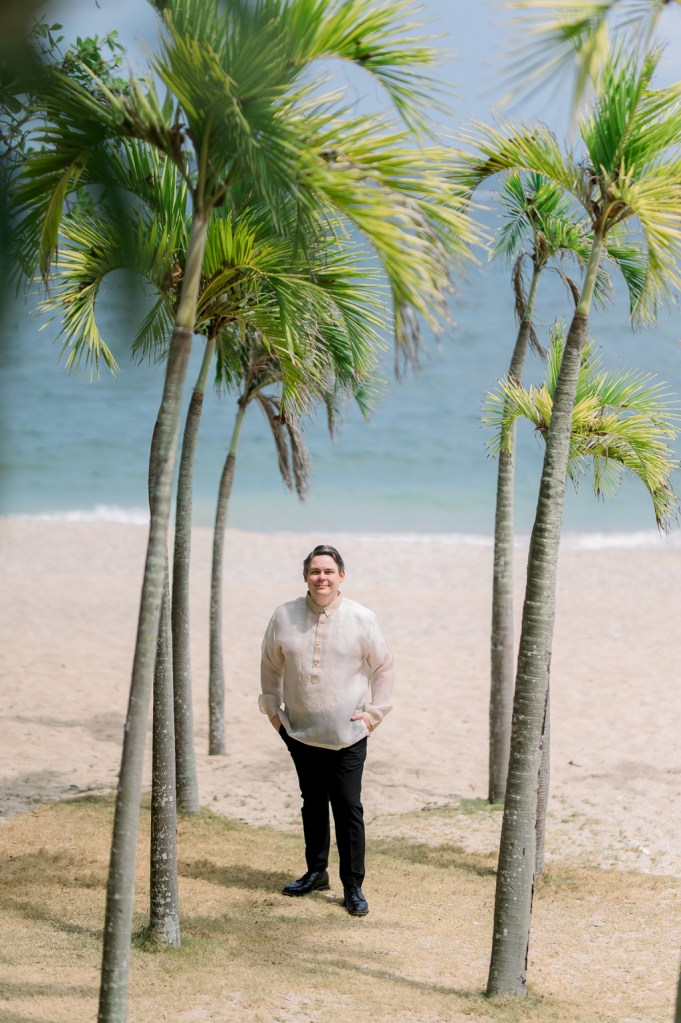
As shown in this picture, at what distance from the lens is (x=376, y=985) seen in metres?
5.12

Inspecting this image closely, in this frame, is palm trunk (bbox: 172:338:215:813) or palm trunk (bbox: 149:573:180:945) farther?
palm trunk (bbox: 172:338:215:813)

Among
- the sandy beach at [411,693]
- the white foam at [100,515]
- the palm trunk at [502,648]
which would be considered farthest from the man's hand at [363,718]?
the white foam at [100,515]

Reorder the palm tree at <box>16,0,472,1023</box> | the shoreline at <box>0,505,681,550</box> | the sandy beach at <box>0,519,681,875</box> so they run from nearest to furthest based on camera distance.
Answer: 1. the palm tree at <box>16,0,472,1023</box>
2. the sandy beach at <box>0,519,681,875</box>
3. the shoreline at <box>0,505,681,550</box>

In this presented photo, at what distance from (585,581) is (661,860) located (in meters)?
14.1

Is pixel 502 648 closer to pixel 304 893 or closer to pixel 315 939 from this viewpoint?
pixel 304 893

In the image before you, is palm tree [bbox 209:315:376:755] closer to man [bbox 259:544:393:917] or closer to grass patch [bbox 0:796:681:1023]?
man [bbox 259:544:393:917]

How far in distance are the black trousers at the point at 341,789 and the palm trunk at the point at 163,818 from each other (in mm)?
756

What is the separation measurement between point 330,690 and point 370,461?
1387 inches

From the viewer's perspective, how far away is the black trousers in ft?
20.0

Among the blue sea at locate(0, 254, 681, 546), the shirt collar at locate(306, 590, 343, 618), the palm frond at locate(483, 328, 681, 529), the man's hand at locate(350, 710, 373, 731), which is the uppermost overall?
the blue sea at locate(0, 254, 681, 546)

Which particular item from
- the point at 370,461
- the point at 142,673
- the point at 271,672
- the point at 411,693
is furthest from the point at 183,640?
the point at 370,461

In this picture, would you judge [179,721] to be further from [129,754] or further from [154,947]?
[129,754]

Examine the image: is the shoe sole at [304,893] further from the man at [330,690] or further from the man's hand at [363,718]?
the man's hand at [363,718]

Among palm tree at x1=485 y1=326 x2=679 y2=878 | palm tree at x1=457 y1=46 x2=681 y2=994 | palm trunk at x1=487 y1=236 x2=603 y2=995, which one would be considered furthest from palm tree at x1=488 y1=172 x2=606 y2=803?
palm trunk at x1=487 y1=236 x2=603 y2=995
